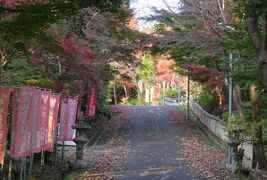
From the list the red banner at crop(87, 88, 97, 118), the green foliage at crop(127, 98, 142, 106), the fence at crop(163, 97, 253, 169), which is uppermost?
the red banner at crop(87, 88, 97, 118)

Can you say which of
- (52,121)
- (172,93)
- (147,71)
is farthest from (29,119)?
(172,93)

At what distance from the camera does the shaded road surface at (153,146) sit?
13133mm

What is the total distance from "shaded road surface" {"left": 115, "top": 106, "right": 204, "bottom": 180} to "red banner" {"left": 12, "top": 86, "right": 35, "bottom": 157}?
459cm

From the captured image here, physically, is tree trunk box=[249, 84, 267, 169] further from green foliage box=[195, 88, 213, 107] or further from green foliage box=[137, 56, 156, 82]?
green foliage box=[137, 56, 156, 82]

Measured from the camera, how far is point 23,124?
26.9 feet

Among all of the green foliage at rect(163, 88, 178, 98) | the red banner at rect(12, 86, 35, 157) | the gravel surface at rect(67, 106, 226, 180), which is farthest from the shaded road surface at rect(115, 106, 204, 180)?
the green foliage at rect(163, 88, 178, 98)

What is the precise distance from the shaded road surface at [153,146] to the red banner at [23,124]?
4.59 meters

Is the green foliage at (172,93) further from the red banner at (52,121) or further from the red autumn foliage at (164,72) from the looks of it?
the red banner at (52,121)

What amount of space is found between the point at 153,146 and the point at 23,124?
11931mm

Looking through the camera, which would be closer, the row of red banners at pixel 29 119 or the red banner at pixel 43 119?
the row of red banners at pixel 29 119

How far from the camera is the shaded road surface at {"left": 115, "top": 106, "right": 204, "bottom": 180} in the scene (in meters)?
13.1

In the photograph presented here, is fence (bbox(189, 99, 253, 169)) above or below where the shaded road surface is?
above

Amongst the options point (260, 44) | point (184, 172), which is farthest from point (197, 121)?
point (260, 44)

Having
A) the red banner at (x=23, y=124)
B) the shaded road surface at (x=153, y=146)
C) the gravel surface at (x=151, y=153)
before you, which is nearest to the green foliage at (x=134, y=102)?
the shaded road surface at (x=153, y=146)
